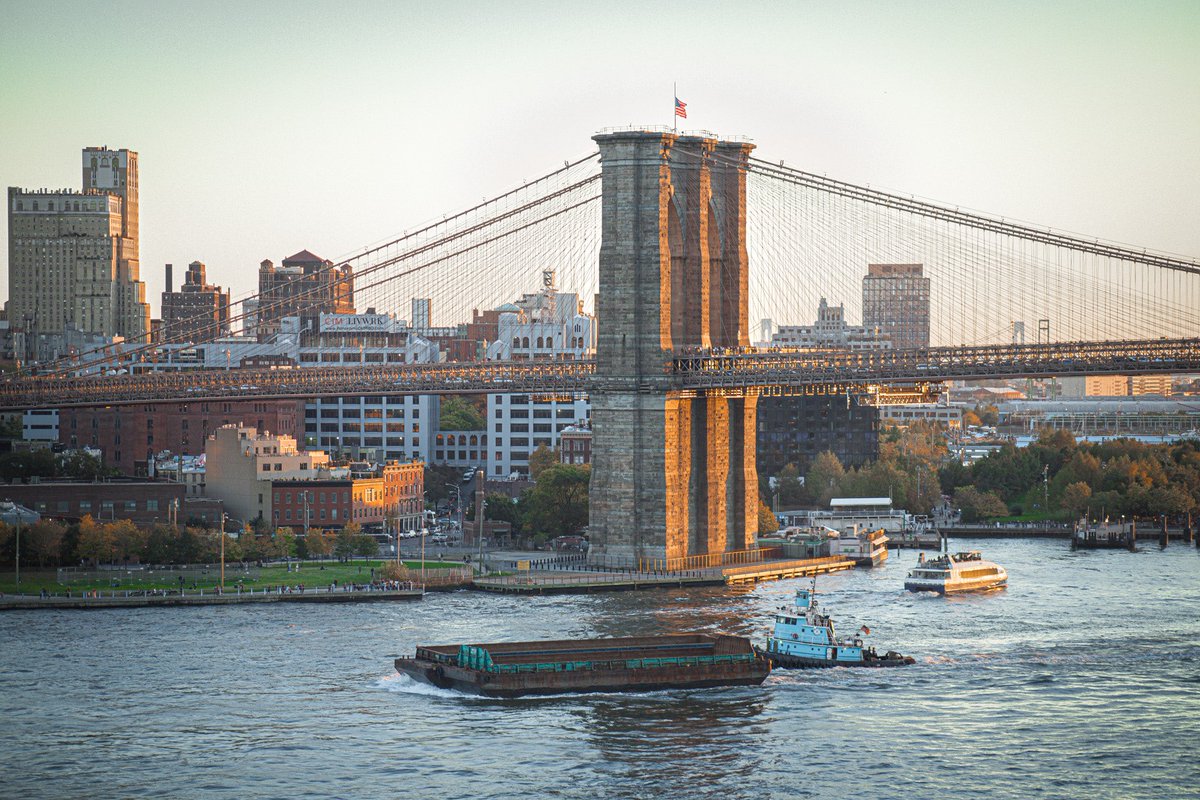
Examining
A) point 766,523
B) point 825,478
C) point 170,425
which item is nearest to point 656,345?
point 766,523

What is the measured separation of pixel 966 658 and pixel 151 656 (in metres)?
24.3

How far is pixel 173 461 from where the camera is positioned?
4656 inches

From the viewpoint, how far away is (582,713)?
56.2m

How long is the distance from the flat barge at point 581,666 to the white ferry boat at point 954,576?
21950 millimetres

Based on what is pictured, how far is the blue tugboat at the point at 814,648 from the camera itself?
62625 mm

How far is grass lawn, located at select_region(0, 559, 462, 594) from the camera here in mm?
78125

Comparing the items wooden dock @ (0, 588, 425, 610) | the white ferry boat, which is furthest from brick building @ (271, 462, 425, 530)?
the white ferry boat

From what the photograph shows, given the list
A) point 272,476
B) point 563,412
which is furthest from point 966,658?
point 563,412

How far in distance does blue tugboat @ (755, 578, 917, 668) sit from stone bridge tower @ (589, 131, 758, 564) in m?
20.8

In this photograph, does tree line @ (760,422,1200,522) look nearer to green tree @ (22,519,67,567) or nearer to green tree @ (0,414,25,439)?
green tree @ (22,519,67,567)

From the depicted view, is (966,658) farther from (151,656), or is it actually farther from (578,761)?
(151,656)

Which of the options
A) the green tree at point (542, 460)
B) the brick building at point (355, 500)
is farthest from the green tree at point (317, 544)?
the green tree at point (542, 460)

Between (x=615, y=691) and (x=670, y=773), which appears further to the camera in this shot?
(x=615, y=691)

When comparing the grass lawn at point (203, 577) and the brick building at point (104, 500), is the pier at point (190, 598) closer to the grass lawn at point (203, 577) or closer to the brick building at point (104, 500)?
the grass lawn at point (203, 577)
